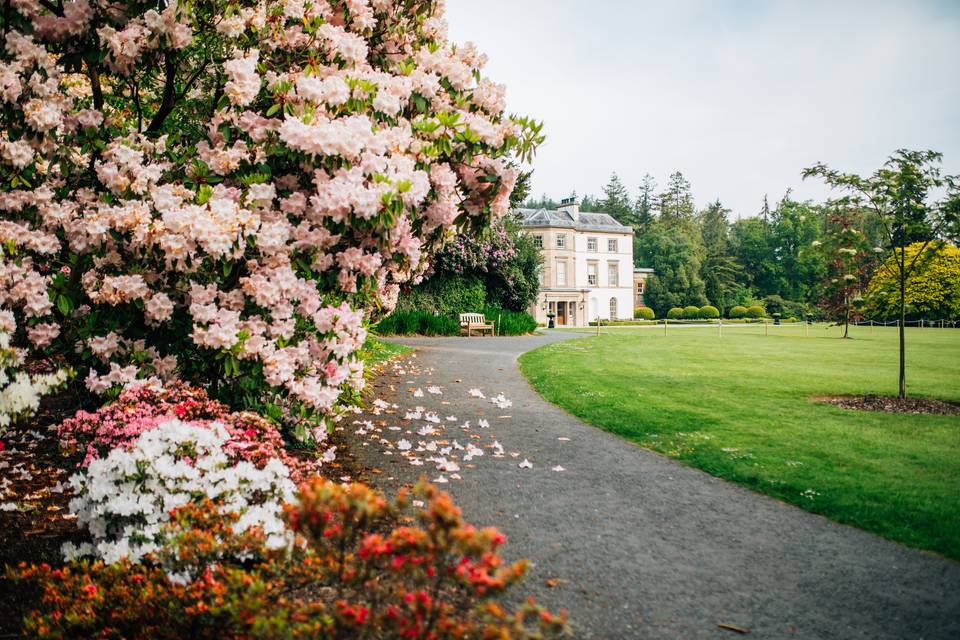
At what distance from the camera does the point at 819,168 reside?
9.95 meters

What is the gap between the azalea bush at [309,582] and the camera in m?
2.00

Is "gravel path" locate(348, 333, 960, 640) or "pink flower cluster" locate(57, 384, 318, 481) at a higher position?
"pink flower cluster" locate(57, 384, 318, 481)

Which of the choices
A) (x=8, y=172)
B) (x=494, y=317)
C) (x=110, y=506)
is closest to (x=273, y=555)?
(x=110, y=506)

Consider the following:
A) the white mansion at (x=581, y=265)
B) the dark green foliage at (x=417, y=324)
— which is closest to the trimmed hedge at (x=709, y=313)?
the white mansion at (x=581, y=265)

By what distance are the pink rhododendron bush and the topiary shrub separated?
66.2 metres

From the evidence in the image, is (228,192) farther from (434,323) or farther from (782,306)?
(782,306)

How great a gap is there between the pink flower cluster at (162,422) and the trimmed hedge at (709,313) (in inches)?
2475

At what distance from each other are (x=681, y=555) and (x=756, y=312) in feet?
222

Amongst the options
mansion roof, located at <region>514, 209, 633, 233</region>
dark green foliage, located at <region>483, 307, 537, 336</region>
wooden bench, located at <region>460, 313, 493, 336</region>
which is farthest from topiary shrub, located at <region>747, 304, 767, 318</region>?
wooden bench, located at <region>460, 313, 493, 336</region>

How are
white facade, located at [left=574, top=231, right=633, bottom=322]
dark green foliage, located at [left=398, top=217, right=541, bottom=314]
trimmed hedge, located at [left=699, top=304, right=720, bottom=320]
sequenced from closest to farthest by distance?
1. dark green foliage, located at [left=398, top=217, right=541, bottom=314]
2. white facade, located at [left=574, top=231, right=633, bottom=322]
3. trimmed hedge, located at [left=699, top=304, right=720, bottom=320]

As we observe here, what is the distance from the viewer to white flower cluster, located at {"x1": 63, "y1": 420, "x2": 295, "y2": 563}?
3203mm

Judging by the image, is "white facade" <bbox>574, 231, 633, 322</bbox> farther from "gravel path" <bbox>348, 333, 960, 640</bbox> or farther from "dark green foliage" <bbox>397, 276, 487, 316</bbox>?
"gravel path" <bbox>348, 333, 960, 640</bbox>

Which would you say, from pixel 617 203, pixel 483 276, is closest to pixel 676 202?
pixel 617 203

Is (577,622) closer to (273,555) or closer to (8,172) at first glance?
(273,555)
